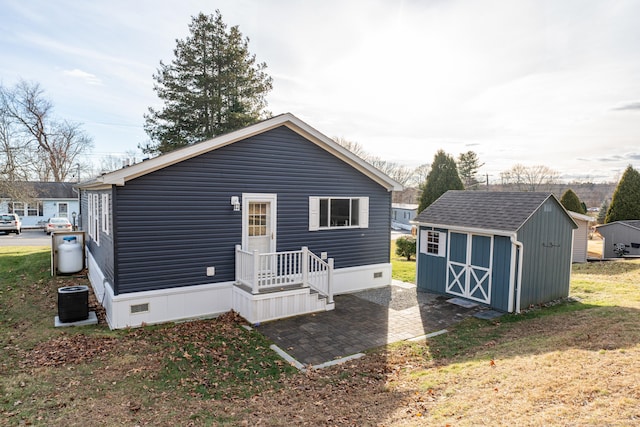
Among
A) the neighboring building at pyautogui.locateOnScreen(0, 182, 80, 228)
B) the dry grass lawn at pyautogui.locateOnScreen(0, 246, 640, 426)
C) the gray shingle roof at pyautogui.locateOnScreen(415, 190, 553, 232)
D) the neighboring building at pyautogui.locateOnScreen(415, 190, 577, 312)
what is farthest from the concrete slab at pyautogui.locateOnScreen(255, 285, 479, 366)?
the neighboring building at pyautogui.locateOnScreen(0, 182, 80, 228)

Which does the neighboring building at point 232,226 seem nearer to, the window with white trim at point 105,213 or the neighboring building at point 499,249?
the window with white trim at point 105,213

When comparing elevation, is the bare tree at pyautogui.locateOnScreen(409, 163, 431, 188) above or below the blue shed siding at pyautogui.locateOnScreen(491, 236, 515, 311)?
above

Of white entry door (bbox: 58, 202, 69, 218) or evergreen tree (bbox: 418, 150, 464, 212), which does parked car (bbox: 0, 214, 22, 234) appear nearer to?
white entry door (bbox: 58, 202, 69, 218)

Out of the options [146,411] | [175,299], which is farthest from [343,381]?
[175,299]

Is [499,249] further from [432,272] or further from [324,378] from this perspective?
[324,378]

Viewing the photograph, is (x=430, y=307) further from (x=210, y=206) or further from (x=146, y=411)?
(x=146, y=411)

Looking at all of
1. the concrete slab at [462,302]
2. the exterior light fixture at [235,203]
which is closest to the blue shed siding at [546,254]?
the concrete slab at [462,302]

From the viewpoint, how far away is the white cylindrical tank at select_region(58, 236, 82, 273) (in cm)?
1250

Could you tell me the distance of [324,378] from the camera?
5961 millimetres

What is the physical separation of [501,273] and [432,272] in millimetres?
2239

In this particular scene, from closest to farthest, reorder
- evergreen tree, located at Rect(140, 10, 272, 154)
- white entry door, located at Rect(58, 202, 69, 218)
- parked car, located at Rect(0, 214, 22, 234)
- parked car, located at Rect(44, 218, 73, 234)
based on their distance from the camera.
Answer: evergreen tree, located at Rect(140, 10, 272, 154) < parked car, located at Rect(0, 214, 22, 234) < parked car, located at Rect(44, 218, 73, 234) < white entry door, located at Rect(58, 202, 69, 218)

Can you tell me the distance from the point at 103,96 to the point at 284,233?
15.1m

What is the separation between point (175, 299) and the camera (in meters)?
8.57

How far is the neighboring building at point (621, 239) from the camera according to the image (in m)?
20.9
